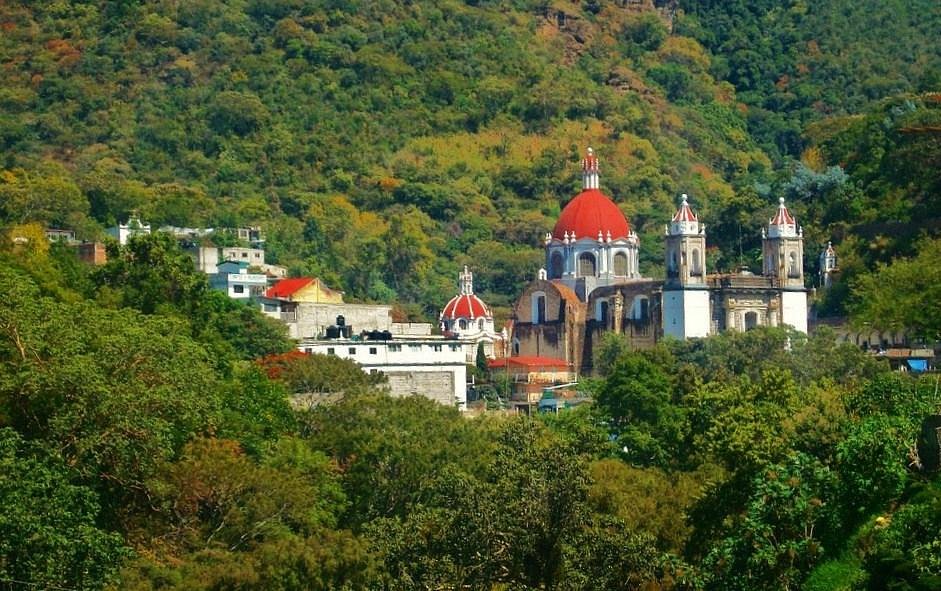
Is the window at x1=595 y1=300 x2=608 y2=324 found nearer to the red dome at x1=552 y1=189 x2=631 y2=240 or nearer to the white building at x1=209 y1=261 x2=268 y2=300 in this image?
the red dome at x1=552 y1=189 x2=631 y2=240

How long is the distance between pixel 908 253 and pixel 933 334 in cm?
2643

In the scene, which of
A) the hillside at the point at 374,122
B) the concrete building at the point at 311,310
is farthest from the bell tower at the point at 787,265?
the hillside at the point at 374,122

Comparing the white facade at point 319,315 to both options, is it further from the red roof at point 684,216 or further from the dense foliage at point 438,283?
the red roof at point 684,216

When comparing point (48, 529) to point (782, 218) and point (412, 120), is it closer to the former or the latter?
point (782, 218)

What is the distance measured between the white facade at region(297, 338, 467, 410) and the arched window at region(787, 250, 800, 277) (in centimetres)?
1662

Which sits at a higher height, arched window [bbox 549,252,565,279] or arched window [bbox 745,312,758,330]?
arched window [bbox 549,252,565,279]

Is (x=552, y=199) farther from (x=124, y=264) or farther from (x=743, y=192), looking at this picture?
(x=124, y=264)

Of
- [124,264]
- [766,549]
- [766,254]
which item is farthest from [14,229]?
[766,549]

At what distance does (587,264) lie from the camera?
104688 millimetres

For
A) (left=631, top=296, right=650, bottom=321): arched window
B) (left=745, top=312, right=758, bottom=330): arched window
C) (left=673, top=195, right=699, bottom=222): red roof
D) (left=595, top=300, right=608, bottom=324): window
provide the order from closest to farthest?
(left=745, top=312, right=758, bottom=330): arched window → (left=673, top=195, right=699, bottom=222): red roof → (left=631, top=296, right=650, bottom=321): arched window → (left=595, top=300, right=608, bottom=324): window

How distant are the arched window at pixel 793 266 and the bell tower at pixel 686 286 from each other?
3322 millimetres

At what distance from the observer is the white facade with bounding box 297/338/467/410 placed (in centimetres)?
7431

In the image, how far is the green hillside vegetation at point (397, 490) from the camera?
34.0 meters

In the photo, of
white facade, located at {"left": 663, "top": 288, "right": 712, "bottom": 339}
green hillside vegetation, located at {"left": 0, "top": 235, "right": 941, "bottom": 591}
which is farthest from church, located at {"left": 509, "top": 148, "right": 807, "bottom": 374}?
green hillside vegetation, located at {"left": 0, "top": 235, "right": 941, "bottom": 591}
